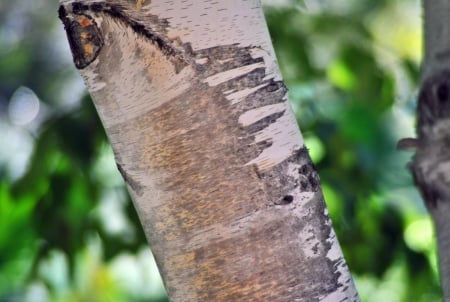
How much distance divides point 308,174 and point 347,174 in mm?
568

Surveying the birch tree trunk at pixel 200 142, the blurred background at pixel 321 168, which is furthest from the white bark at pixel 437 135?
the blurred background at pixel 321 168

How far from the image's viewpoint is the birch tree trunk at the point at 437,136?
1.48 feet

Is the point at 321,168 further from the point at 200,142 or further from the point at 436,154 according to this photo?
the point at 200,142

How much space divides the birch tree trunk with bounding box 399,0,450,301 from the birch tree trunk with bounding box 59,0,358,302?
0.41ft

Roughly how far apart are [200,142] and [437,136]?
18 cm

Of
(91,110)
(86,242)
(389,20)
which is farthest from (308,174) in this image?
(389,20)

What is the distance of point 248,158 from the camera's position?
1.14ft

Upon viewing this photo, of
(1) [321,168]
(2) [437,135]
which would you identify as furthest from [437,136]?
(1) [321,168]

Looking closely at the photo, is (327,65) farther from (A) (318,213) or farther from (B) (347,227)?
(A) (318,213)

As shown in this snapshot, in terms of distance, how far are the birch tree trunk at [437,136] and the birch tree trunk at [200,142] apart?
0.41ft

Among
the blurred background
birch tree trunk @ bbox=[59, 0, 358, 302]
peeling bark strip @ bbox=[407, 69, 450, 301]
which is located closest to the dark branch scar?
birch tree trunk @ bbox=[59, 0, 358, 302]

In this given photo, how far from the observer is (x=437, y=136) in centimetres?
46

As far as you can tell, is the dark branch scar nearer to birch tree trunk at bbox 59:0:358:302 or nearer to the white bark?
birch tree trunk at bbox 59:0:358:302

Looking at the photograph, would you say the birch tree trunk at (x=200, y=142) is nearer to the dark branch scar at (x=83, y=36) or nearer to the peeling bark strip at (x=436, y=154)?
the dark branch scar at (x=83, y=36)
